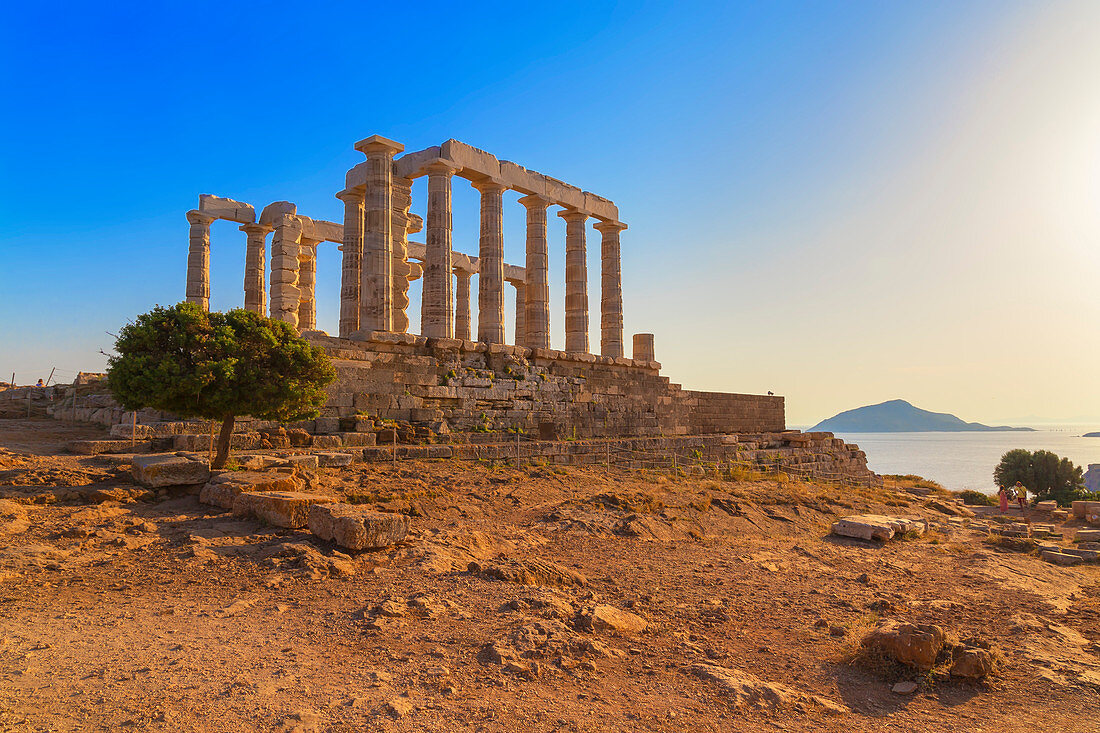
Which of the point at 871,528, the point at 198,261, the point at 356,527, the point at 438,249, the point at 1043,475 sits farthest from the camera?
the point at 1043,475

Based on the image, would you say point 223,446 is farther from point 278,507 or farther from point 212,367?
point 278,507

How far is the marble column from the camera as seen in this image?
25.2m

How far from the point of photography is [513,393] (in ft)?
68.0

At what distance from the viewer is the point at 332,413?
53.3 ft

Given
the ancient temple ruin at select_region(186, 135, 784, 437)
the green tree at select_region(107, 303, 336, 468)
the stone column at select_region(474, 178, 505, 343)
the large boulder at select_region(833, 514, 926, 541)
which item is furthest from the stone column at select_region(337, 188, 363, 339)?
the large boulder at select_region(833, 514, 926, 541)

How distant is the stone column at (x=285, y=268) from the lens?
25203mm

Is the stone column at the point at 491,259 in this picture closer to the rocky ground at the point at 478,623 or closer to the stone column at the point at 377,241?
the stone column at the point at 377,241

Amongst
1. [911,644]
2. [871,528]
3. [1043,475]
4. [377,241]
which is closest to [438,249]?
[377,241]

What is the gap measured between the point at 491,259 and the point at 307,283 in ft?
33.0

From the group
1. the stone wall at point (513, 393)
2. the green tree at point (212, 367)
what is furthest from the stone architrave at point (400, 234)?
the green tree at point (212, 367)

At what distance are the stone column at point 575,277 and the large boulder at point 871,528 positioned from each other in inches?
529

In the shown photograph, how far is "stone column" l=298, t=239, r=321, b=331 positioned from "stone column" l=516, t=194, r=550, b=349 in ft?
32.5

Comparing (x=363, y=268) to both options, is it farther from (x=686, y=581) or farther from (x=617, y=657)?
(x=617, y=657)

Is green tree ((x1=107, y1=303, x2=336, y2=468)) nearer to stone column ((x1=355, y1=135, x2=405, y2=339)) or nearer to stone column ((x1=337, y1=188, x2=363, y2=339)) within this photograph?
stone column ((x1=355, y1=135, x2=405, y2=339))
